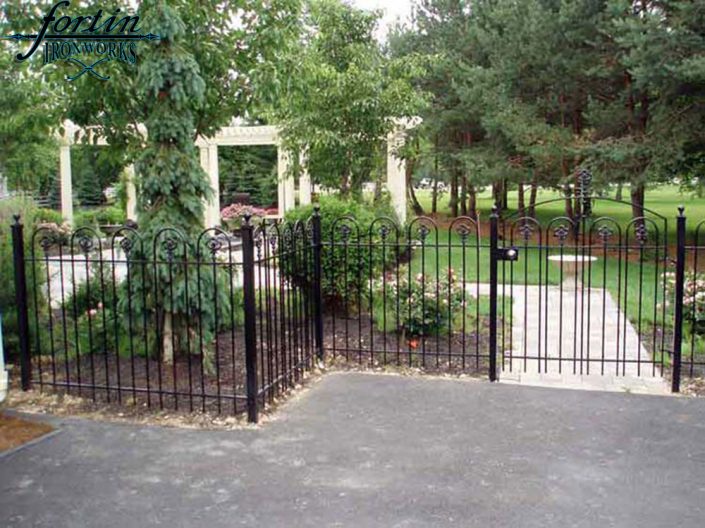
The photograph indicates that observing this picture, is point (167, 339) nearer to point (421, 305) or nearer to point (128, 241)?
point (128, 241)

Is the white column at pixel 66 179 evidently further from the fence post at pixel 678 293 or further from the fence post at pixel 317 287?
the fence post at pixel 678 293

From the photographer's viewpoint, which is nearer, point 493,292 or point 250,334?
point 250,334

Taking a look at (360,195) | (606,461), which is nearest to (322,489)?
(606,461)

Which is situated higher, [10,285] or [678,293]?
[10,285]

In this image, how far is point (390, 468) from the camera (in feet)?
12.5

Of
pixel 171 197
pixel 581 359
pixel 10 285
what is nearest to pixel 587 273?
pixel 581 359

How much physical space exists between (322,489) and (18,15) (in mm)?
4339

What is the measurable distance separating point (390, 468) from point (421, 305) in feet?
9.58

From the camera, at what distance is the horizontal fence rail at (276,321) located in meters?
5.07

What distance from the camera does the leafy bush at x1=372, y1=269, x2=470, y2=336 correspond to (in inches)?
258

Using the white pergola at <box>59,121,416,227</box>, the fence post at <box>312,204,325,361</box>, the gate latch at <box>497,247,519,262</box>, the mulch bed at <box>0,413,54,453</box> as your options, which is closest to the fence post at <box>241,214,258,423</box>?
the mulch bed at <box>0,413,54,453</box>

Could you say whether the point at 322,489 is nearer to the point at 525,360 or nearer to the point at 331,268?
the point at 525,360

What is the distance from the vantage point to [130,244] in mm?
5320

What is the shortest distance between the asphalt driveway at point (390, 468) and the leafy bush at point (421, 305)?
1.54 meters
